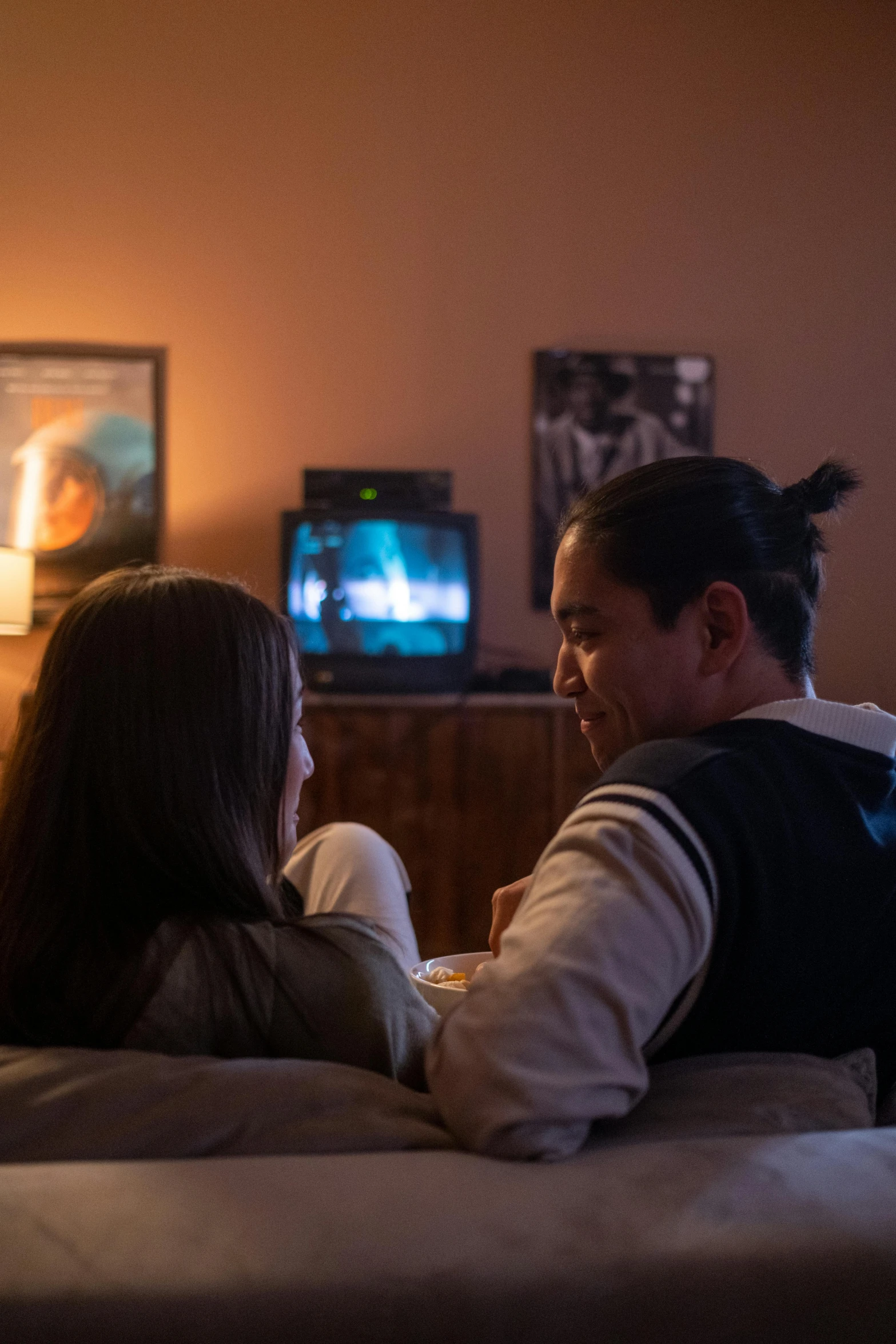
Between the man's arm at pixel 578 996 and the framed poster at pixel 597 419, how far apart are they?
321 centimetres

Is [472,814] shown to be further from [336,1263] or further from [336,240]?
[336,1263]

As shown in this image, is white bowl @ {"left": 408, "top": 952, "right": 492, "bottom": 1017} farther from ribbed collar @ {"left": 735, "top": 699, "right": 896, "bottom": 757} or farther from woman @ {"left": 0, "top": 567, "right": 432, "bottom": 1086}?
ribbed collar @ {"left": 735, "top": 699, "right": 896, "bottom": 757}

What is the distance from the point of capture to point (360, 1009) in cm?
80

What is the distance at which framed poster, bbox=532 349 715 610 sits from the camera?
388 cm

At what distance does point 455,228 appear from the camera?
385cm

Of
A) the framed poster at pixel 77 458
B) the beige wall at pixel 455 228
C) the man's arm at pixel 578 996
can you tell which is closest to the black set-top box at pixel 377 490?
the beige wall at pixel 455 228

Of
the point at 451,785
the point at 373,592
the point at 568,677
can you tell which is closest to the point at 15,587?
the point at 373,592

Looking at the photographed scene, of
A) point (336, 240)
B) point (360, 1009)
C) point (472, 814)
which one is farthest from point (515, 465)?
point (360, 1009)

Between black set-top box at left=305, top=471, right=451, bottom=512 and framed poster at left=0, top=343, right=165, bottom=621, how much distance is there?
2.07ft

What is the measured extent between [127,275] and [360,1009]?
3.57 metres

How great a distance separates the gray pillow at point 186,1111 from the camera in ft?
1.98

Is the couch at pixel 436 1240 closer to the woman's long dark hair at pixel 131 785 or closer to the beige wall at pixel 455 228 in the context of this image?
the woman's long dark hair at pixel 131 785

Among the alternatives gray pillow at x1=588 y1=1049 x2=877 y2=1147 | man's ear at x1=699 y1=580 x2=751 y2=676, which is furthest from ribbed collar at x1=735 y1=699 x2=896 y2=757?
gray pillow at x1=588 y1=1049 x2=877 y2=1147

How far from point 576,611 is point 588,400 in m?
3.03
